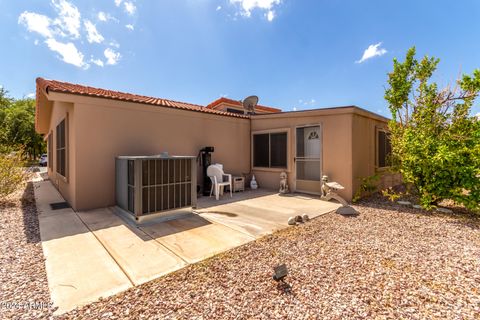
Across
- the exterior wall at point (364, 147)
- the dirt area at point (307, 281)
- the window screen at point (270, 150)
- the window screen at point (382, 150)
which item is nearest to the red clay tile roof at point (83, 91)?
the window screen at point (270, 150)

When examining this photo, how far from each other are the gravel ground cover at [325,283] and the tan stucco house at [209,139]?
3.33 m

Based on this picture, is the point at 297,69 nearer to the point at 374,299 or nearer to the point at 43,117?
the point at 374,299

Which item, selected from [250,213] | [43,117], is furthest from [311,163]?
[43,117]

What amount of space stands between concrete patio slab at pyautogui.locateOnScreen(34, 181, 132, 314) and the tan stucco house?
1.76m

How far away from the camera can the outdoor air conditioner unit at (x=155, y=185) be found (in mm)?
4254

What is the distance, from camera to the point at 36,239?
11.6 feet

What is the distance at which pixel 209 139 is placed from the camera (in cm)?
769

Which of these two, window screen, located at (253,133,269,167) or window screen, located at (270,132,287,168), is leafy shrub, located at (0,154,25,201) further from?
window screen, located at (270,132,287,168)

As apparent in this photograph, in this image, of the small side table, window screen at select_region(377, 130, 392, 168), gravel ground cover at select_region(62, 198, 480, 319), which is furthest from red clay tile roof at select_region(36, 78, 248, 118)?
window screen at select_region(377, 130, 392, 168)

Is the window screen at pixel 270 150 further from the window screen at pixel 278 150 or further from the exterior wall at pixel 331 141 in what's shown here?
the exterior wall at pixel 331 141

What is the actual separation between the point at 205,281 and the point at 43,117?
12.9 meters

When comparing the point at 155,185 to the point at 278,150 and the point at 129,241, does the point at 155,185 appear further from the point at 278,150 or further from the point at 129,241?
the point at 278,150

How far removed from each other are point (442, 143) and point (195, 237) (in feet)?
20.3

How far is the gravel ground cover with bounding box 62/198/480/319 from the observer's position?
1.88m
